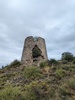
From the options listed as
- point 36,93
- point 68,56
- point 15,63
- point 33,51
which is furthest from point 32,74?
point 68,56

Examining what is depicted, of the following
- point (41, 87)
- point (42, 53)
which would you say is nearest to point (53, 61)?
point (42, 53)

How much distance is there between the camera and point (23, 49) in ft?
91.2

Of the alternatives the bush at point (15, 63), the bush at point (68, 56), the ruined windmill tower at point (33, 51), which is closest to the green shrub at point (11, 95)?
the bush at point (15, 63)

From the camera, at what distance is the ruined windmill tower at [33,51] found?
2662 centimetres

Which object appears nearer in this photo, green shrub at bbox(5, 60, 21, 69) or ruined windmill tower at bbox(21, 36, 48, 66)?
green shrub at bbox(5, 60, 21, 69)

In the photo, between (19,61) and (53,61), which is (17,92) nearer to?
(53,61)

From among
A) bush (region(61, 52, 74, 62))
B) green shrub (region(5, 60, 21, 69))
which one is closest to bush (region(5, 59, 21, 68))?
green shrub (region(5, 60, 21, 69))

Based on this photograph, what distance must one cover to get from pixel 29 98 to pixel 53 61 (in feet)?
43.3

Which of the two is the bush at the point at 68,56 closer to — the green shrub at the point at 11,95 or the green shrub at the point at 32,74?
the green shrub at the point at 32,74

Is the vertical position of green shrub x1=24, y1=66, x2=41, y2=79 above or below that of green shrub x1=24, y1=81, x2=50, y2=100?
above

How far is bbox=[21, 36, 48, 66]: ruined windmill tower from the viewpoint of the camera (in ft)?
87.3

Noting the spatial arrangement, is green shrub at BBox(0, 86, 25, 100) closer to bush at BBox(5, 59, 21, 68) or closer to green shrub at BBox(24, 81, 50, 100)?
green shrub at BBox(24, 81, 50, 100)

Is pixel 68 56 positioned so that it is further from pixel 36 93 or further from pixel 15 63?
pixel 36 93

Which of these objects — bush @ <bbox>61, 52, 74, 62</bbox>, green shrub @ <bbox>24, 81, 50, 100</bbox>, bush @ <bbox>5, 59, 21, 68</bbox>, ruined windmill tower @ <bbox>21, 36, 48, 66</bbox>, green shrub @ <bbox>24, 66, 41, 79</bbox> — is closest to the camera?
green shrub @ <bbox>24, 81, 50, 100</bbox>
